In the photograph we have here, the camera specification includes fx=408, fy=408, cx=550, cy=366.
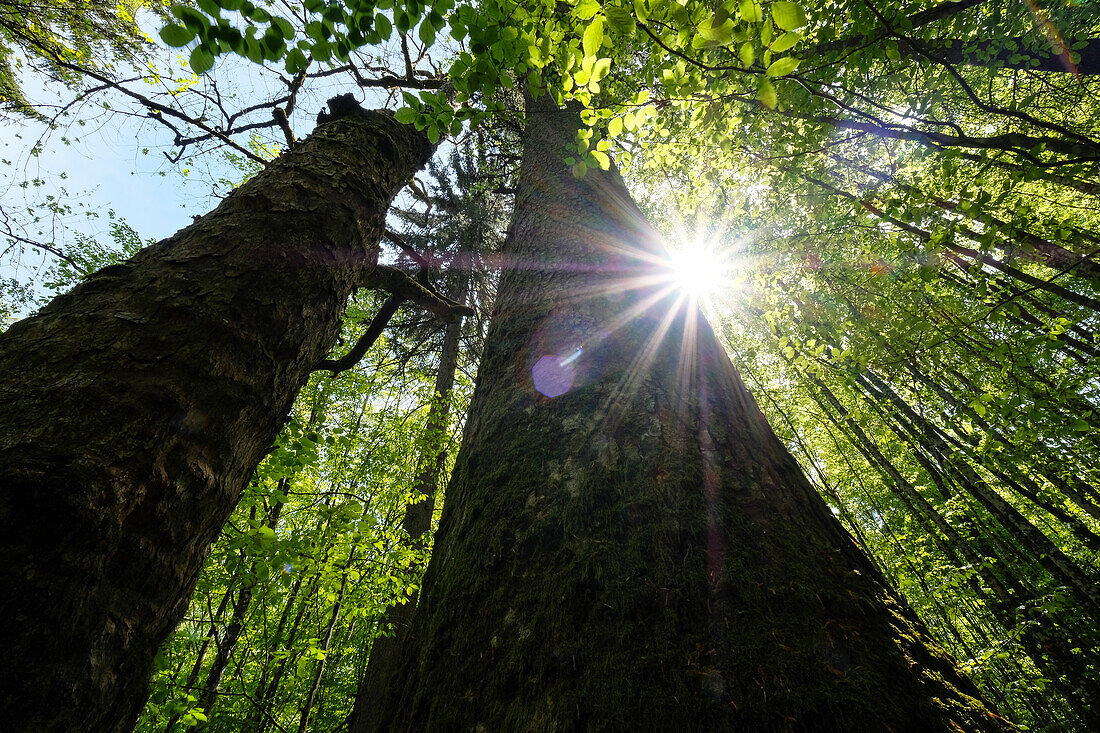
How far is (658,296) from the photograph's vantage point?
209 cm

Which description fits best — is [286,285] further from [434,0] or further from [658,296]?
[658,296]

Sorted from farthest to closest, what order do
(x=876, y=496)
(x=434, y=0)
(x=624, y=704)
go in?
(x=876, y=496), (x=434, y=0), (x=624, y=704)

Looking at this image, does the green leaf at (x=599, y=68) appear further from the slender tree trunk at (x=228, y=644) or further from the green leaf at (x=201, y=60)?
the slender tree trunk at (x=228, y=644)

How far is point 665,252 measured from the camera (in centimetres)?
256

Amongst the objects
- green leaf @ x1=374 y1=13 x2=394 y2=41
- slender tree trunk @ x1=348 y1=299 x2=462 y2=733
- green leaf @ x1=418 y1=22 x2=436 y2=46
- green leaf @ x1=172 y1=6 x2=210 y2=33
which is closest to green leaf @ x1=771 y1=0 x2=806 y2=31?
green leaf @ x1=418 y1=22 x2=436 y2=46

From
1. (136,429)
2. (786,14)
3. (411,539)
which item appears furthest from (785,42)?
(411,539)

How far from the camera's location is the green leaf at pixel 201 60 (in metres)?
1.26

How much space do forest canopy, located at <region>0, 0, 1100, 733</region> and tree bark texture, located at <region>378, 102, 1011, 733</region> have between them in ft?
0.16

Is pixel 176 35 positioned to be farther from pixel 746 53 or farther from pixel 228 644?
pixel 228 644

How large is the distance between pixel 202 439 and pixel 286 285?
0.76 m

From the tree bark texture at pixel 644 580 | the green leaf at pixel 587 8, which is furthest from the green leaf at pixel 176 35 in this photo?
the tree bark texture at pixel 644 580

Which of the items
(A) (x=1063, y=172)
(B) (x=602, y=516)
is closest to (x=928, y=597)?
(A) (x=1063, y=172)

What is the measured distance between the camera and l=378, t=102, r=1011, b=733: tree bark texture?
2.45ft

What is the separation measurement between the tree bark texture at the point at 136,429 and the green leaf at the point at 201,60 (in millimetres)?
673
